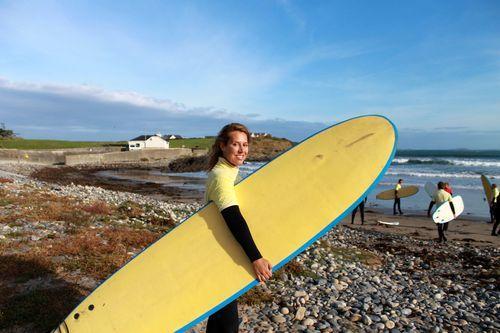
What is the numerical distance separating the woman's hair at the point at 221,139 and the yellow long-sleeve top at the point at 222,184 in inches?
4.5

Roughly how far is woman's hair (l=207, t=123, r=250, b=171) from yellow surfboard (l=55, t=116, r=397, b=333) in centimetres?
42

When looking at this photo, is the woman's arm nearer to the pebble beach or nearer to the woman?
the woman

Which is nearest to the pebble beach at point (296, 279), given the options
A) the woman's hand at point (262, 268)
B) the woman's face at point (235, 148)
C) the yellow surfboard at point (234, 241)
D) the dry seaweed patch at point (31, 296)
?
the dry seaweed patch at point (31, 296)

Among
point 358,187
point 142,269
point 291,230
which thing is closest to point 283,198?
point 291,230

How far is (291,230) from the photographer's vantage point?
2984 millimetres

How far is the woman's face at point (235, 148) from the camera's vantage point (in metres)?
2.59

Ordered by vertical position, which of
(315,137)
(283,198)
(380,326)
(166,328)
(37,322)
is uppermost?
(315,137)

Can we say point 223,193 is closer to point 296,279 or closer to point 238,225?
point 238,225

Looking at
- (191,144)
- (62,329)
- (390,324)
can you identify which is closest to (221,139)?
(62,329)

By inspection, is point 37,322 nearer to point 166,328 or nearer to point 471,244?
point 166,328

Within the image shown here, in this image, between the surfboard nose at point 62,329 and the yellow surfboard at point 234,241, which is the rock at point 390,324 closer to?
the yellow surfboard at point 234,241

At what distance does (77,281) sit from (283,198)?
3727mm

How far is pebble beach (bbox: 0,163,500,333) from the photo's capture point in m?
4.43

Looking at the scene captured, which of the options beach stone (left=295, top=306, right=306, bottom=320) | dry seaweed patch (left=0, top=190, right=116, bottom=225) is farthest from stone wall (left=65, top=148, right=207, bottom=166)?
beach stone (left=295, top=306, right=306, bottom=320)
